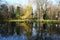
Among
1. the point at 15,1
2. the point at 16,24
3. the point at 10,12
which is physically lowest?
the point at 16,24

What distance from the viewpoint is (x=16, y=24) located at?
3285 millimetres

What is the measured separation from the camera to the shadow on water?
298cm

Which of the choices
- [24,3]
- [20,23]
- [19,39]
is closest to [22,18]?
[20,23]

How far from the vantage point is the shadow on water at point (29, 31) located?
298 centimetres

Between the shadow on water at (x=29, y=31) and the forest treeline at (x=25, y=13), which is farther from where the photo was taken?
the forest treeline at (x=25, y=13)

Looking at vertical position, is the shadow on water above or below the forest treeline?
below

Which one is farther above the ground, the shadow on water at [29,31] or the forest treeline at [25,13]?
the forest treeline at [25,13]

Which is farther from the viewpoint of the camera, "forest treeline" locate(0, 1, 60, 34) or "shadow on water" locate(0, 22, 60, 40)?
"forest treeline" locate(0, 1, 60, 34)

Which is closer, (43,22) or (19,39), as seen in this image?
(19,39)

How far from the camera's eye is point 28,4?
3.34 meters

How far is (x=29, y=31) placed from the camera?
10.6 feet

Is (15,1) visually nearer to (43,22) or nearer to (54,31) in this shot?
(43,22)

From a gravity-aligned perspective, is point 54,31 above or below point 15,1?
below

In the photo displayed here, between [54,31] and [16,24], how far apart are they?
30.1 inches
